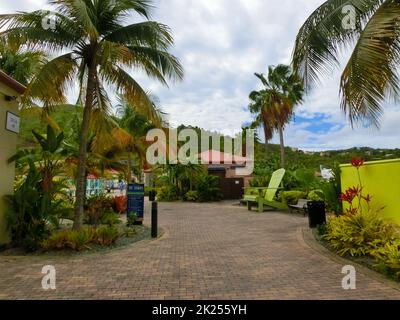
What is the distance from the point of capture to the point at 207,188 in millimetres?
23188

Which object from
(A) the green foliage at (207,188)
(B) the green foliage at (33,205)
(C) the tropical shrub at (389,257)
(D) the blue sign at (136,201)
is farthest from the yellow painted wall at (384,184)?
(A) the green foliage at (207,188)

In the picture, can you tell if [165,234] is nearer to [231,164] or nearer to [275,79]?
[231,164]

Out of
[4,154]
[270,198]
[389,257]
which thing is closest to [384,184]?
[389,257]

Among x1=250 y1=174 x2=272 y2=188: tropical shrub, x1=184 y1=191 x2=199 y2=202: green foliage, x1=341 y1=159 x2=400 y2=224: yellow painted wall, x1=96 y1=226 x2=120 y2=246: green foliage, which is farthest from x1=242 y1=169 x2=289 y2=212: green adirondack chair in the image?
x1=96 y1=226 x2=120 y2=246: green foliage

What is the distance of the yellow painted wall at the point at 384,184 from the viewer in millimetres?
7914

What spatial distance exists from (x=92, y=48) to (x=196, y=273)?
6334mm

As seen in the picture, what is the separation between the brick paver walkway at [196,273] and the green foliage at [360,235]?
53cm

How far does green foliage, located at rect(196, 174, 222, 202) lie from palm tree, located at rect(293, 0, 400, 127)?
16392 mm

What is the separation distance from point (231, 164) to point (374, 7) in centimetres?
2038

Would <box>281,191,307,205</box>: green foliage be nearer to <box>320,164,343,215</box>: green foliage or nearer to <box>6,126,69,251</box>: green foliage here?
<box>320,164,343,215</box>: green foliage

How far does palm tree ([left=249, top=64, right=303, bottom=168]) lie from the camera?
2505 cm

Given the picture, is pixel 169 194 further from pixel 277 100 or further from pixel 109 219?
pixel 109 219

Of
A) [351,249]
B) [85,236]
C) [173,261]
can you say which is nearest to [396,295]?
[351,249]

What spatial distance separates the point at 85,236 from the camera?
26.4ft
